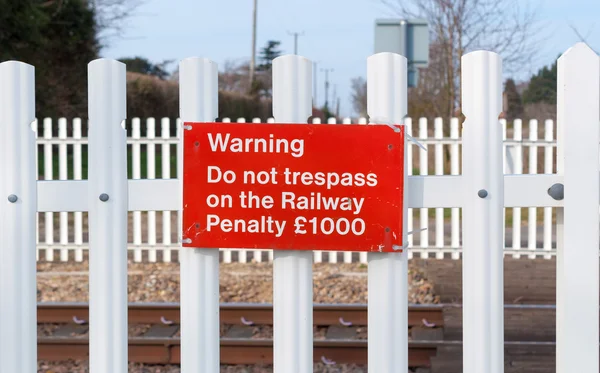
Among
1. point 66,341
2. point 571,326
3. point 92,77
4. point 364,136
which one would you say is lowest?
point 66,341

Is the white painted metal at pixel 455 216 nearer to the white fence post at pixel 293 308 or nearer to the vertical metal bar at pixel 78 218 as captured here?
the vertical metal bar at pixel 78 218

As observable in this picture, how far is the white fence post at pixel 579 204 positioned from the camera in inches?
95.1

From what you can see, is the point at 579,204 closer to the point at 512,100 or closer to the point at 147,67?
the point at 512,100

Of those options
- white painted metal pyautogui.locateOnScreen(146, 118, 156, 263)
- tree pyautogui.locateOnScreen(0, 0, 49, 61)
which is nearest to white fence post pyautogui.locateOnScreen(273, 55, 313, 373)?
white painted metal pyautogui.locateOnScreen(146, 118, 156, 263)

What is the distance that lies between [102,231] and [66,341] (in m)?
3.76

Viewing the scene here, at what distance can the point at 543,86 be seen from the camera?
2038 cm

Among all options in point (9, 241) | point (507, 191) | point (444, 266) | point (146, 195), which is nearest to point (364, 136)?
point (507, 191)

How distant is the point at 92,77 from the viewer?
8.39ft

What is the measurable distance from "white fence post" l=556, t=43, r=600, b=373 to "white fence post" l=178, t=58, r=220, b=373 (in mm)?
1064

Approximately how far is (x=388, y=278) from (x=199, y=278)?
1.91ft

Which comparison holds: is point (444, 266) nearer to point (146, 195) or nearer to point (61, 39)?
point (146, 195)

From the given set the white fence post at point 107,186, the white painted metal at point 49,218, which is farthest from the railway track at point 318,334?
the white painted metal at point 49,218

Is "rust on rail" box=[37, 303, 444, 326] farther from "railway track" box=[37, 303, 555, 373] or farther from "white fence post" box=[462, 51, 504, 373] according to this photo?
"white fence post" box=[462, 51, 504, 373]

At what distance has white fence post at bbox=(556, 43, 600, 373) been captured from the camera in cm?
242
